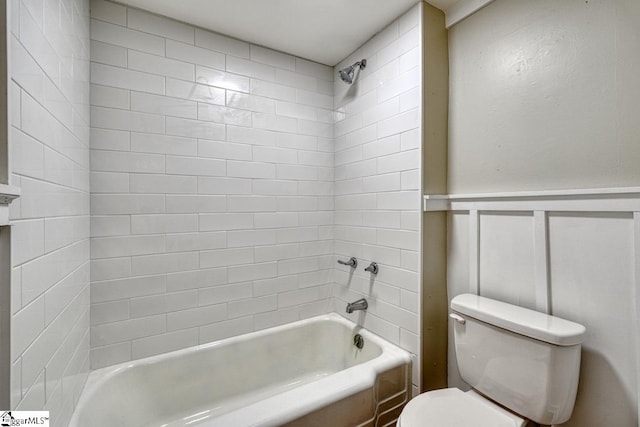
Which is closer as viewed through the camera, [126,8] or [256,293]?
[126,8]

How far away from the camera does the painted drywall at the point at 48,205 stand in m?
0.68

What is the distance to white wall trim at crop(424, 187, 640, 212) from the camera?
1.01 metres

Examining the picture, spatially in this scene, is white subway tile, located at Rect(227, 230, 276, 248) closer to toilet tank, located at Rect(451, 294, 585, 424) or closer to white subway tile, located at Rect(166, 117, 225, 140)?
white subway tile, located at Rect(166, 117, 225, 140)

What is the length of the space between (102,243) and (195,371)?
2.93ft

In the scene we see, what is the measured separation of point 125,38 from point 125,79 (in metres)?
0.22

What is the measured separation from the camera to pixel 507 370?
3.85ft

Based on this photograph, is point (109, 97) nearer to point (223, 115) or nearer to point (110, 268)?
point (223, 115)

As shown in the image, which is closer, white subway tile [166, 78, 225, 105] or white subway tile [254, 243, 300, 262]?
white subway tile [166, 78, 225, 105]

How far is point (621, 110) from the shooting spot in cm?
103

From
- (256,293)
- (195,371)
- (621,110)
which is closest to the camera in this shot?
(621,110)

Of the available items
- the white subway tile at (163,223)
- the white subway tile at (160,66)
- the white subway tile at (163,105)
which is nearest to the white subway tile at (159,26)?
the white subway tile at (160,66)

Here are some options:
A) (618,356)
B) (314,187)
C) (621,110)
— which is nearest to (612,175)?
(621,110)

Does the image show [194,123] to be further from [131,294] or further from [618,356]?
[618,356]

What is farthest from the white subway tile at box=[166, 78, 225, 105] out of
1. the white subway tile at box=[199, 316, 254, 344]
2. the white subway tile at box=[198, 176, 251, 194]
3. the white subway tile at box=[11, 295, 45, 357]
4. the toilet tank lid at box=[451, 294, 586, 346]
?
the toilet tank lid at box=[451, 294, 586, 346]
